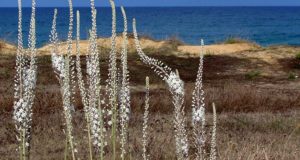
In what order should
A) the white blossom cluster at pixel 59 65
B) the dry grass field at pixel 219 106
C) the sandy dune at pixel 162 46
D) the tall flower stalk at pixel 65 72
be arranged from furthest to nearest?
the sandy dune at pixel 162 46, the dry grass field at pixel 219 106, the white blossom cluster at pixel 59 65, the tall flower stalk at pixel 65 72

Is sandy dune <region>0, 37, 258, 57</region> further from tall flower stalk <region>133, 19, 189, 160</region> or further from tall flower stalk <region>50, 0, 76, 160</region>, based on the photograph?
tall flower stalk <region>133, 19, 189, 160</region>


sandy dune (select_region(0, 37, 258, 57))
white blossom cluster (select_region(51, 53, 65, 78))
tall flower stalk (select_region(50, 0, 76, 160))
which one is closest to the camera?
tall flower stalk (select_region(50, 0, 76, 160))

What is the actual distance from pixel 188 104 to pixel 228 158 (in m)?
7.26

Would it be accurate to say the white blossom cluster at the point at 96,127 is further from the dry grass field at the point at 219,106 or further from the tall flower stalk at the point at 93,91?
the dry grass field at the point at 219,106

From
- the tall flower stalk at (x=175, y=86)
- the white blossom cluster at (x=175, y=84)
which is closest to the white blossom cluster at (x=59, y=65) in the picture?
the tall flower stalk at (x=175, y=86)

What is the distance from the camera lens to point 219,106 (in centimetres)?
1473

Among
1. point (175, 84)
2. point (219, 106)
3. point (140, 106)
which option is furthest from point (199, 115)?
point (219, 106)

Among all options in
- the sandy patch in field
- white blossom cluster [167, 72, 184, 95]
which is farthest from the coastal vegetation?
the sandy patch in field

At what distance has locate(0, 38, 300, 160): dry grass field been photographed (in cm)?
946

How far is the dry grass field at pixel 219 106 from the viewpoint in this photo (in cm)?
946

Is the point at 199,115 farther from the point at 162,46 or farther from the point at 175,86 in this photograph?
the point at 162,46

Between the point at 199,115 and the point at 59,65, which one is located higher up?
the point at 59,65

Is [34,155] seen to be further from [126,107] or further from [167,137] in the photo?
[126,107]

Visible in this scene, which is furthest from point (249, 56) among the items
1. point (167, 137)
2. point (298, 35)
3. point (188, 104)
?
point (298, 35)
